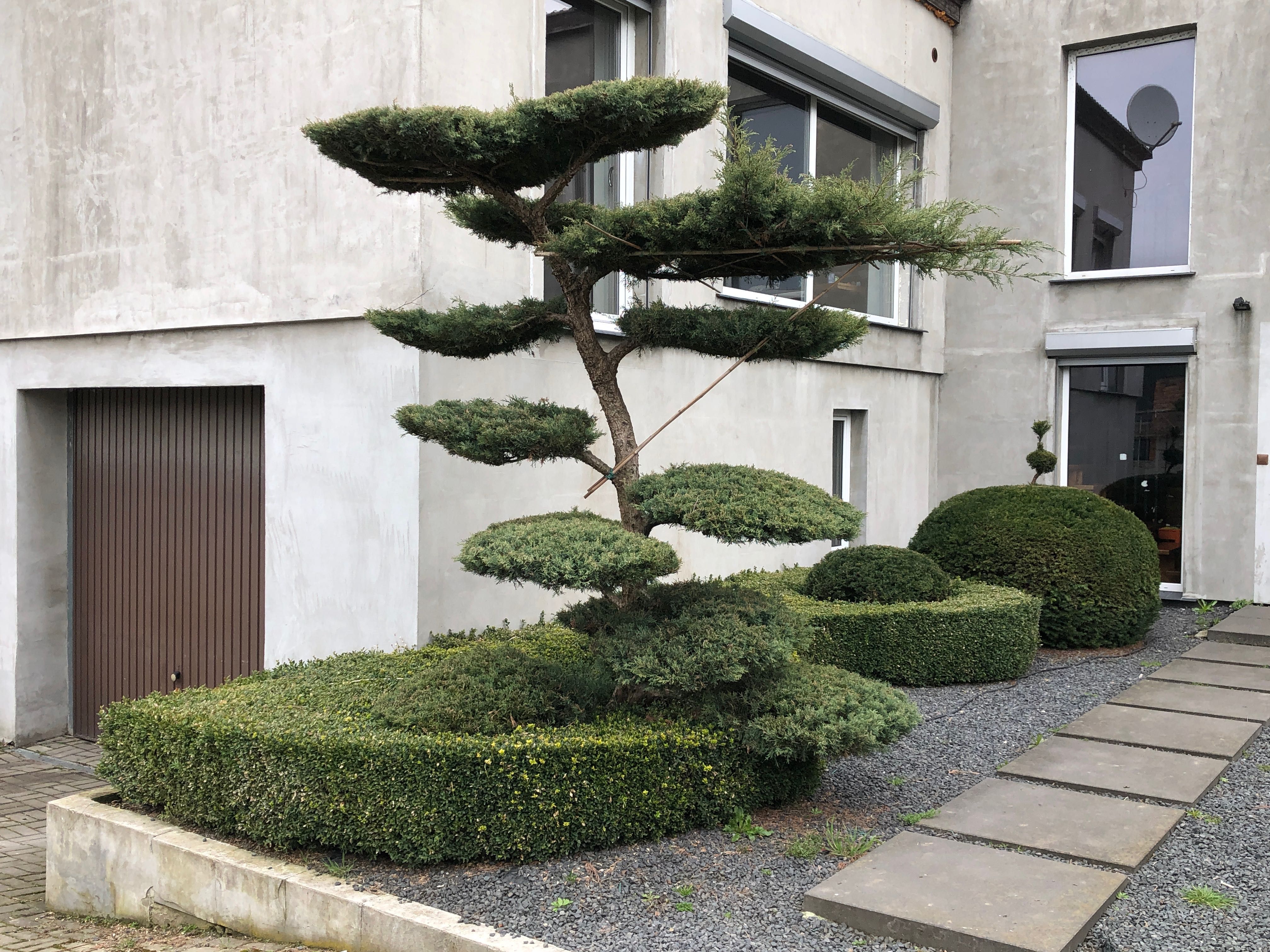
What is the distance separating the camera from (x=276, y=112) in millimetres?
6992

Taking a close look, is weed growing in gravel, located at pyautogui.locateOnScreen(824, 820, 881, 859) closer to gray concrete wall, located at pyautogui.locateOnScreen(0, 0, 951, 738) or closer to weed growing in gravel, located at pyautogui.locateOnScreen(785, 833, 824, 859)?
weed growing in gravel, located at pyautogui.locateOnScreen(785, 833, 824, 859)

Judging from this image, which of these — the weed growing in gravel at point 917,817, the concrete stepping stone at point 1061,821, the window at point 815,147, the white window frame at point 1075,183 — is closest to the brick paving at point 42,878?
the weed growing in gravel at point 917,817

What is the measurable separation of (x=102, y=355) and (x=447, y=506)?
3.43 m

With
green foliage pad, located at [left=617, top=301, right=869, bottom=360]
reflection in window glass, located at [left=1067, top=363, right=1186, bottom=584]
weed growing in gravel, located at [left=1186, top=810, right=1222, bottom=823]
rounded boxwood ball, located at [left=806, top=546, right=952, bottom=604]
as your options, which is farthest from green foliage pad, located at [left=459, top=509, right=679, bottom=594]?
reflection in window glass, located at [left=1067, top=363, right=1186, bottom=584]

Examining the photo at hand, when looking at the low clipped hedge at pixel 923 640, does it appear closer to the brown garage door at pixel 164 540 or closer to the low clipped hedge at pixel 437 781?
the low clipped hedge at pixel 437 781

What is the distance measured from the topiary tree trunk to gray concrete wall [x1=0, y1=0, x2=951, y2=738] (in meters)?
1.17

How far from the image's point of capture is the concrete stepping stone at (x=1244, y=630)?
8820 millimetres

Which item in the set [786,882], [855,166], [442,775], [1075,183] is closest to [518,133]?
[442,775]

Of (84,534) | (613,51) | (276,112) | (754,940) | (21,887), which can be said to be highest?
(613,51)

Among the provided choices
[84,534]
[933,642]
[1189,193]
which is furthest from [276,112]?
[1189,193]

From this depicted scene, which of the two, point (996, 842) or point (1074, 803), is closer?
point (996, 842)

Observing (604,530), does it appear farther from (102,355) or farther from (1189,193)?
(1189,193)

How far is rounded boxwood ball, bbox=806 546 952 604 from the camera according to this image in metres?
7.77

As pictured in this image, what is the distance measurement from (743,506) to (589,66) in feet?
15.1
